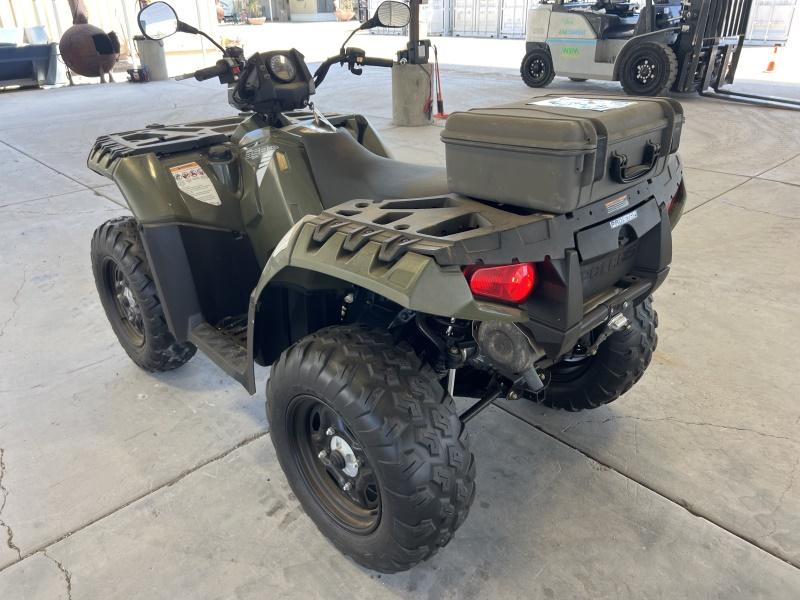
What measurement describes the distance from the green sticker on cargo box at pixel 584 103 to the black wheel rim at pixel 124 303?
1.95 meters

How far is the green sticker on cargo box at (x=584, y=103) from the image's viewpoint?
1.64 meters

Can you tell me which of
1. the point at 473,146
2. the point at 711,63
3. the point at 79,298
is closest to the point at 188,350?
the point at 79,298

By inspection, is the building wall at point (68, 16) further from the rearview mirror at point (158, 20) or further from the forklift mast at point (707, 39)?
the rearview mirror at point (158, 20)

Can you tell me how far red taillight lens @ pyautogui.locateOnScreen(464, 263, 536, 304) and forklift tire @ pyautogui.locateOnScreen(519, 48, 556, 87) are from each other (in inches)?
419

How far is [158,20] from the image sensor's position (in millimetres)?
2420

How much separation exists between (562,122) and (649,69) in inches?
353

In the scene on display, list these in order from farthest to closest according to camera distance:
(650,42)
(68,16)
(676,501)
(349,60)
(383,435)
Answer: (68,16) < (650,42) < (349,60) < (676,501) < (383,435)

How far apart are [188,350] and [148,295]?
357mm

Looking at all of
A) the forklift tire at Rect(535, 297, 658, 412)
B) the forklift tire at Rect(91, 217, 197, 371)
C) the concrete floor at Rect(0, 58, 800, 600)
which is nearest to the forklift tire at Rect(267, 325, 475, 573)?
the concrete floor at Rect(0, 58, 800, 600)

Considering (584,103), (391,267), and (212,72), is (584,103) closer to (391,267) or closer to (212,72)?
(391,267)

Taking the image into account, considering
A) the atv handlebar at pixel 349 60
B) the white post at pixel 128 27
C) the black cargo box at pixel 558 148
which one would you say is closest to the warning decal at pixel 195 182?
the atv handlebar at pixel 349 60

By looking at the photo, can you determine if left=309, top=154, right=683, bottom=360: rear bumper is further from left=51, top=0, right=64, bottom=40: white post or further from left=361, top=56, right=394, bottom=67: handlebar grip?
left=51, top=0, right=64, bottom=40: white post

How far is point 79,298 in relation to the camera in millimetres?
3711

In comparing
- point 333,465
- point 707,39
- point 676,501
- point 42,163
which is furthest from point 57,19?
point 676,501
